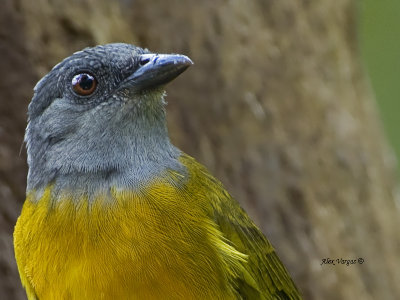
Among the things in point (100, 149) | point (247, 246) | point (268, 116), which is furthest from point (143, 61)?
point (268, 116)

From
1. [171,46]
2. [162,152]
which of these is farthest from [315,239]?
[162,152]

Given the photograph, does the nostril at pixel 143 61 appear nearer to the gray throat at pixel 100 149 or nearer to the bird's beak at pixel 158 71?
the bird's beak at pixel 158 71

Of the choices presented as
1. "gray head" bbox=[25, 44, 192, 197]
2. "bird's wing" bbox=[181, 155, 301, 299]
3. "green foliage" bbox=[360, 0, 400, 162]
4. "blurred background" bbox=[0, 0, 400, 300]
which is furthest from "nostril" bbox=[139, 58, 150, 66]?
"green foliage" bbox=[360, 0, 400, 162]

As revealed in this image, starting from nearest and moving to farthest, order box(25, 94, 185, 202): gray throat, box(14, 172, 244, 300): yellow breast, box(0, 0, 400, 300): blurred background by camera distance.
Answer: box(14, 172, 244, 300): yellow breast < box(25, 94, 185, 202): gray throat < box(0, 0, 400, 300): blurred background

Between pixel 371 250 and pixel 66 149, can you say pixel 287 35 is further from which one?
pixel 66 149

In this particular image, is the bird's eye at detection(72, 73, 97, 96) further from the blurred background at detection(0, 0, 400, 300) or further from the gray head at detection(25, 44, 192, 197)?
the blurred background at detection(0, 0, 400, 300)

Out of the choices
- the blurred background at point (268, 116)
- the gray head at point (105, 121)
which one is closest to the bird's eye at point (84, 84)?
the gray head at point (105, 121)
